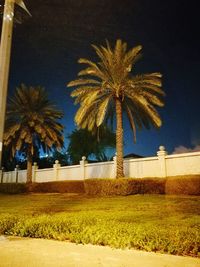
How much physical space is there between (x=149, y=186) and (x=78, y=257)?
15.8 m

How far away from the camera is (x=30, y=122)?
102ft

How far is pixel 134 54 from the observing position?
23.1m

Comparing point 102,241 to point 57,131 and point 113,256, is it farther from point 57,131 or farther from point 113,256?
point 57,131

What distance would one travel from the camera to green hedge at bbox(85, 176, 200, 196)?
1909 centimetres

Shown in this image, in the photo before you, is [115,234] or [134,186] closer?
[115,234]

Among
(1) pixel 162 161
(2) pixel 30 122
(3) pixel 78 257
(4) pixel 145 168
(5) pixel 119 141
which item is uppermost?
(2) pixel 30 122

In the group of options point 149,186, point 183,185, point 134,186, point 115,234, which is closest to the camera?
point 115,234

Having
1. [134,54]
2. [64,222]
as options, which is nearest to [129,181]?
[134,54]

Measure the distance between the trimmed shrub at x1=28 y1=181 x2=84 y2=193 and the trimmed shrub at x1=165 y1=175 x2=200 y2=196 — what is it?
8.90 meters

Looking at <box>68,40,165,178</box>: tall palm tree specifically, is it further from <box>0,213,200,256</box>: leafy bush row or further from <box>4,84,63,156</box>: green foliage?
<box>0,213,200,256</box>: leafy bush row

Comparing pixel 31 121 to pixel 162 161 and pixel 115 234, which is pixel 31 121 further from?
pixel 115 234

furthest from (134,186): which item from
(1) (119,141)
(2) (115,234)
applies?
(2) (115,234)

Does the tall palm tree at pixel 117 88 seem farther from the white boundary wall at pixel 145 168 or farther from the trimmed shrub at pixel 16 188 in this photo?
the trimmed shrub at pixel 16 188

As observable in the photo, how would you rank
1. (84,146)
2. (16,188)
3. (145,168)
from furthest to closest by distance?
1. (84,146)
2. (16,188)
3. (145,168)
